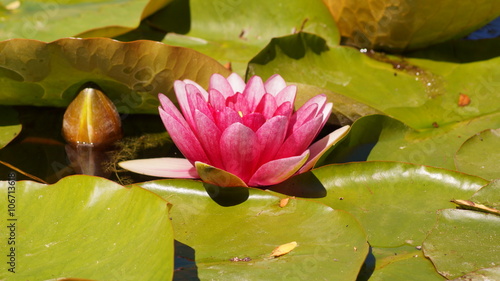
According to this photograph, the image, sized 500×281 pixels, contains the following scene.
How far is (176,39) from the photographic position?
83.6 inches

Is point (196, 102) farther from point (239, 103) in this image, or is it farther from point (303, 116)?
point (303, 116)

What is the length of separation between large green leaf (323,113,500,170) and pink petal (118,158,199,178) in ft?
1.37

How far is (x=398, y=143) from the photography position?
1624 mm

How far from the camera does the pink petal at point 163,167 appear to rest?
1436 millimetres

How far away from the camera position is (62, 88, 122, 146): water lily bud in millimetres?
1638

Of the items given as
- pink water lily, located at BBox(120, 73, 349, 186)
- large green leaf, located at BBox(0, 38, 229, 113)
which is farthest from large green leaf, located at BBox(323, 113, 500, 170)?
large green leaf, located at BBox(0, 38, 229, 113)

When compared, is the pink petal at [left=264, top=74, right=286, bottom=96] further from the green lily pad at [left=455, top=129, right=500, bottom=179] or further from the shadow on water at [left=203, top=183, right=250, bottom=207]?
the green lily pad at [left=455, top=129, right=500, bottom=179]

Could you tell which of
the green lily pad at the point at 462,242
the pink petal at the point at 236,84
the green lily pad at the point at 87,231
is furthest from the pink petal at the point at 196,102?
the green lily pad at the point at 462,242

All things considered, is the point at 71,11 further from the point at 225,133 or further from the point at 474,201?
the point at 474,201

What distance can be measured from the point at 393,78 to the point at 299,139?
0.76m

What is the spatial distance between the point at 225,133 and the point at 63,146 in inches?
27.5

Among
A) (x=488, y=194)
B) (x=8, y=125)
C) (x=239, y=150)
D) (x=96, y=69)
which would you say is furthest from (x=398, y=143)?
(x=8, y=125)

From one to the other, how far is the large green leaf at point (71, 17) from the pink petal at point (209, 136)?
28.7 inches

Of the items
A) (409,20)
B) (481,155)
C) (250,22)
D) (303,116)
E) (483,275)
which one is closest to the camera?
(483,275)
